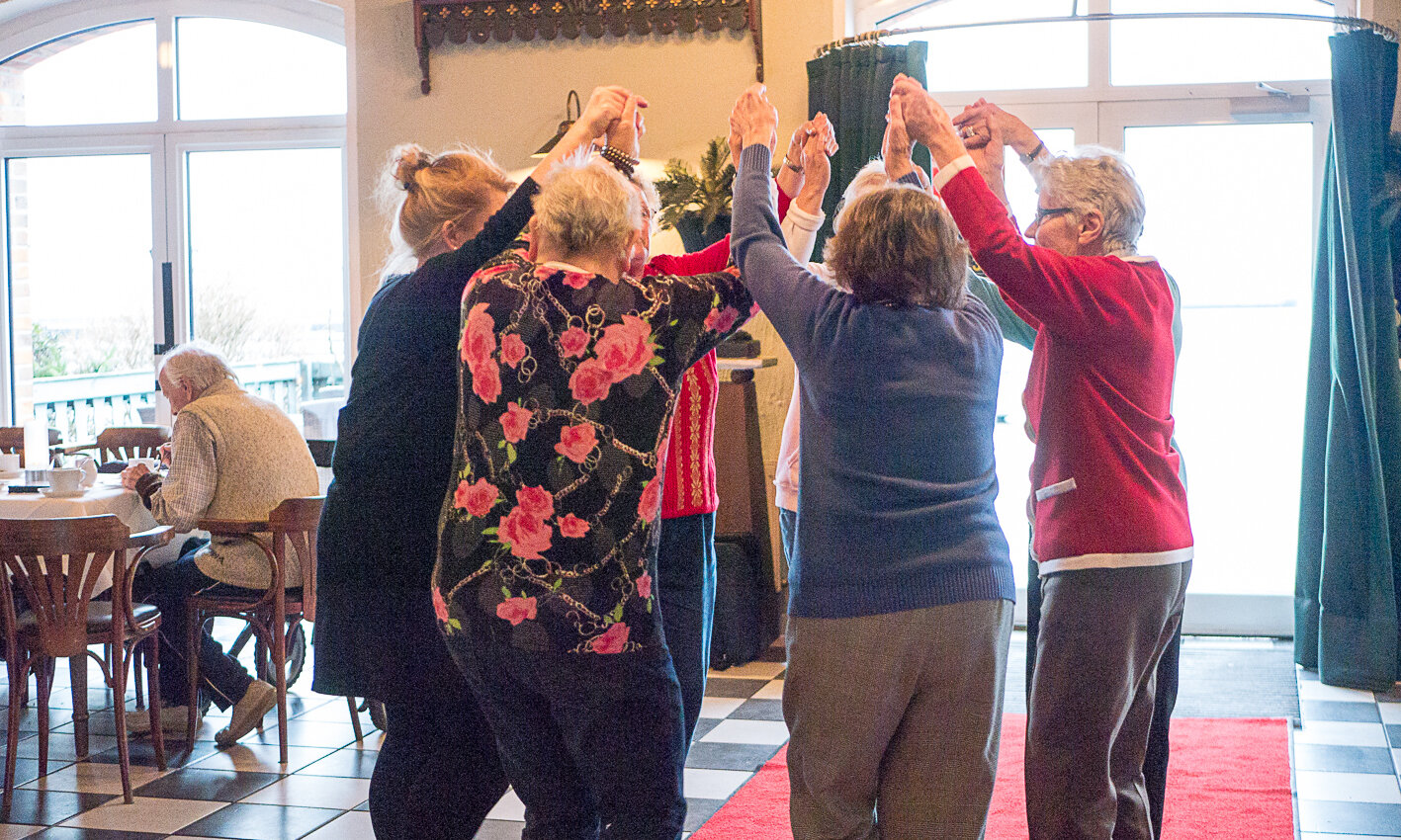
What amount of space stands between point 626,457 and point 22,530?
2319mm

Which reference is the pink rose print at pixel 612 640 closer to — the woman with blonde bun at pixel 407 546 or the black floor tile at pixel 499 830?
the woman with blonde bun at pixel 407 546

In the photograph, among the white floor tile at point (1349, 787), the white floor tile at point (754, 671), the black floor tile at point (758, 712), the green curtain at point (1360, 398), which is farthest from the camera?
the white floor tile at point (754, 671)

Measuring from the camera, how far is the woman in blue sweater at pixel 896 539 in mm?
1748

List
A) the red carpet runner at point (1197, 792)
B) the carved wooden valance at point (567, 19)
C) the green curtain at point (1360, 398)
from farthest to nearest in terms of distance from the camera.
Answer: the carved wooden valance at point (567, 19)
the green curtain at point (1360, 398)
the red carpet runner at point (1197, 792)

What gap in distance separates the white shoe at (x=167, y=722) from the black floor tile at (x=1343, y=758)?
3.42m

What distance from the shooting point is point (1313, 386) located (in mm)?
4832

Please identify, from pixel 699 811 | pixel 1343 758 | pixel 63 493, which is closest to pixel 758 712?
pixel 699 811

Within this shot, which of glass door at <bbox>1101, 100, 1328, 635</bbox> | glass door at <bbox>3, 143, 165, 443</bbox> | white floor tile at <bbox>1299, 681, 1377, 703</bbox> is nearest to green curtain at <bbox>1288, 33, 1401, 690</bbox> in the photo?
white floor tile at <bbox>1299, 681, 1377, 703</bbox>

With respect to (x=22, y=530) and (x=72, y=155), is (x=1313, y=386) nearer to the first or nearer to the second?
(x=22, y=530)

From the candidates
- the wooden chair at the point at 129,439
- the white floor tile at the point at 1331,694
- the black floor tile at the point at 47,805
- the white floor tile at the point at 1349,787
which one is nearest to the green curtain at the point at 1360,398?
the white floor tile at the point at 1331,694

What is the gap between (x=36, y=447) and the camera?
19.9 feet

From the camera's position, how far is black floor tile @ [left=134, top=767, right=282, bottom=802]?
11.7 ft

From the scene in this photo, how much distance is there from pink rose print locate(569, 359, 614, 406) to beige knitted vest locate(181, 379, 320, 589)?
252 cm

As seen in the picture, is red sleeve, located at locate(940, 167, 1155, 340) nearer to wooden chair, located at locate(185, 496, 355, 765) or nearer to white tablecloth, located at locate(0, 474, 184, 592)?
wooden chair, located at locate(185, 496, 355, 765)
